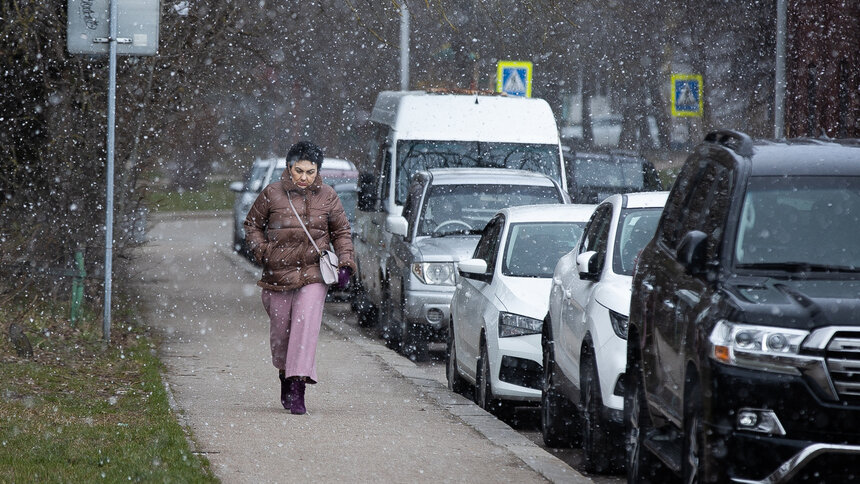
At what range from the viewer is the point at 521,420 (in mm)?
10695

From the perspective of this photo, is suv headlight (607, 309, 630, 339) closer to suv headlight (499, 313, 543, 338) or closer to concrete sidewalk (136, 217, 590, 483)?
concrete sidewalk (136, 217, 590, 483)

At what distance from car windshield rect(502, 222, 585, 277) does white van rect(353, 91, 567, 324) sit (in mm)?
4834

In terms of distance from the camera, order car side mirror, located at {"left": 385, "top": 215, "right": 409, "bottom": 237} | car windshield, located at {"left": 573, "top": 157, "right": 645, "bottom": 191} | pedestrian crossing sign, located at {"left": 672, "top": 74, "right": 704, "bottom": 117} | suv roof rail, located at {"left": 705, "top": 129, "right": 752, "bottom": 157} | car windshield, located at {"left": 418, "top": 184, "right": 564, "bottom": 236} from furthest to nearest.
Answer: pedestrian crossing sign, located at {"left": 672, "top": 74, "right": 704, "bottom": 117}
car windshield, located at {"left": 573, "top": 157, "right": 645, "bottom": 191}
car windshield, located at {"left": 418, "top": 184, "right": 564, "bottom": 236}
car side mirror, located at {"left": 385, "top": 215, "right": 409, "bottom": 237}
suv roof rail, located at {"left": 705, "top": 129, "right": 752, "bottom": 157}

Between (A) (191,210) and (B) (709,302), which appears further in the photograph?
(A) (191,210)

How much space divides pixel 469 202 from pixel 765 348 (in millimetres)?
9618

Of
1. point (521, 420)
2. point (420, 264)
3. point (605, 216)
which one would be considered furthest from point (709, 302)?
point (420, 264)

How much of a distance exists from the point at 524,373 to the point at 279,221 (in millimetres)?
2026

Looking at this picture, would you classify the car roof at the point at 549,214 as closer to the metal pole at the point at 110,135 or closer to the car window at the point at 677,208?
the metal pole at the point at 110,135

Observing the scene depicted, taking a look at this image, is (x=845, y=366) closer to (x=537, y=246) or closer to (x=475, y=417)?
(x=475, y=417)

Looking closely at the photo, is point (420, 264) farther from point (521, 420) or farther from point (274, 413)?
point (274, 413)

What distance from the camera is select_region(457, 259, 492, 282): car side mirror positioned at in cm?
1062

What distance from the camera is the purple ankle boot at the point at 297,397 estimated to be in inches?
374

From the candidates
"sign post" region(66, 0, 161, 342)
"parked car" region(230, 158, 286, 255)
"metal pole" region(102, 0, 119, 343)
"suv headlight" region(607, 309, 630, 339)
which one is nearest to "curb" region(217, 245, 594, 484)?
"suv headlight" region(607, 309, 630, 339)

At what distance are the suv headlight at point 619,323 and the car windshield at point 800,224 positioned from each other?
188 cm
